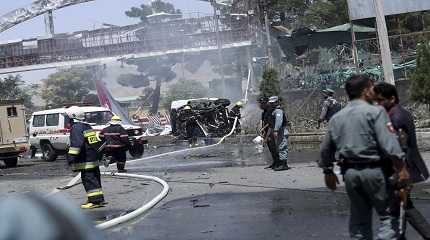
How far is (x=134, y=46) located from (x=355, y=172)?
5667 cm

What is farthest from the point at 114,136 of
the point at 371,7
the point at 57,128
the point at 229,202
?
the point at 371,7

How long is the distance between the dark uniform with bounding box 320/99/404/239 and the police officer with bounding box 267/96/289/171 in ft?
26.1

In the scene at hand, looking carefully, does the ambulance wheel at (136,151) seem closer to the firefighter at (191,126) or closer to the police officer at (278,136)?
the firefighter at (191,126)

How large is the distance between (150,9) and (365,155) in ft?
259

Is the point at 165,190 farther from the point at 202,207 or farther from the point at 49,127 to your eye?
the point at 49,127

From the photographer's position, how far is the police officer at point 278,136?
13.4 m

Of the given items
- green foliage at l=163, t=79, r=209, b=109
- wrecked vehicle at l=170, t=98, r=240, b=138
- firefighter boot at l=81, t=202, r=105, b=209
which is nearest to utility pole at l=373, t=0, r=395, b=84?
firefighter boot at l=81, t=202, r=105, b=209

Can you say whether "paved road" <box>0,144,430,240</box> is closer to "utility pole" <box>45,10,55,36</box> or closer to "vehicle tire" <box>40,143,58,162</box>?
"vehicle tire" <box>40,143,58,162</box>

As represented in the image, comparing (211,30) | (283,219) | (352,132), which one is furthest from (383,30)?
(211,30)

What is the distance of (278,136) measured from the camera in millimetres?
13531

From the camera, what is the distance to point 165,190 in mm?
11219

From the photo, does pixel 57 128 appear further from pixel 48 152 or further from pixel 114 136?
pixel 114 136

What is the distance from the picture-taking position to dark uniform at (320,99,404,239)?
518 centimetres

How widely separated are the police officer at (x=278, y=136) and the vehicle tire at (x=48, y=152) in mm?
12099
